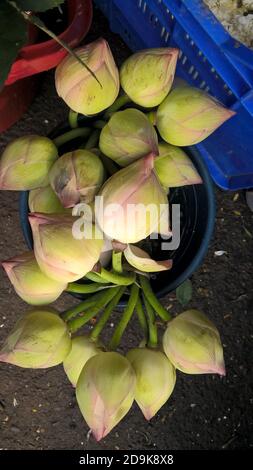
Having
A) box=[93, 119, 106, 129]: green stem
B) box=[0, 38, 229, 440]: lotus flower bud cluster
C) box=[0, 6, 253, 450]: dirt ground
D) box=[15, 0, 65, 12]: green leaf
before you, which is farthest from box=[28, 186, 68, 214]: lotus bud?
box=[0, 6, 253, 450]: dirt ground

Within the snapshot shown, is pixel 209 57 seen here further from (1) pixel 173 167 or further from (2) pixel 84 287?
(2) pixel 84 287

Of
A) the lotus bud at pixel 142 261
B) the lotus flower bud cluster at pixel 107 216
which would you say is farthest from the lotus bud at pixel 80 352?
the lotus bud at pixel 142 261

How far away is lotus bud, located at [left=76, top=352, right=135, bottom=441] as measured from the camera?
24.0 inches

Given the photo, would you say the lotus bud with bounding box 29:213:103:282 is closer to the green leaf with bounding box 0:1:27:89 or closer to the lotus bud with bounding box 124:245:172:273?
the lotus bud with bounding box 124:245:172:273

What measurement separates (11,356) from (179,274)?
0.29 metres

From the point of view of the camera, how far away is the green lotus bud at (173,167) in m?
0.67

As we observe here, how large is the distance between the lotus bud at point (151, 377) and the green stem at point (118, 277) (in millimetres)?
83

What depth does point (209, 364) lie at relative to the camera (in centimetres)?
65

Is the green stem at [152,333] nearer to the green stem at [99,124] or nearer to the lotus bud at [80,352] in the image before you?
the lotus bud at [80,352]

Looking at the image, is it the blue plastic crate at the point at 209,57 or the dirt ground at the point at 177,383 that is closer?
the blue plastic crate at the point at 209,57

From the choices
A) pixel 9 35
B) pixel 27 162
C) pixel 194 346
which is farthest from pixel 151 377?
pixel 9 35

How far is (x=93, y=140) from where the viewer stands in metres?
0.71
